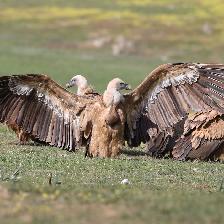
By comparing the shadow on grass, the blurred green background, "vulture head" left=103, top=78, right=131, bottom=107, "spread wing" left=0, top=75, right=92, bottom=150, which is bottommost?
the shadow on grass

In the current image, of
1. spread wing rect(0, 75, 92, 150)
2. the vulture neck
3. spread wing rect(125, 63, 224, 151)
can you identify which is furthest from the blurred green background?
spread wing rect(125, 63, 224, 151)

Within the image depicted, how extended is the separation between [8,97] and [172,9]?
73283 mm

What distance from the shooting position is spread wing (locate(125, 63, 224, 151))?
14039 mm

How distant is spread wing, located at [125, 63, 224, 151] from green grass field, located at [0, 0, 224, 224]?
633 mm

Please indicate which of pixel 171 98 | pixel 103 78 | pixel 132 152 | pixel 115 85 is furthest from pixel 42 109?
pixel 103 78

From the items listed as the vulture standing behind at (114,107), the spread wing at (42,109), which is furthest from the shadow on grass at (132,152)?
the spread wing at (42,109)

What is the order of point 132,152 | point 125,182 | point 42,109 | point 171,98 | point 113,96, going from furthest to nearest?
1. point 132,152
2. point 42,109
3. point 171,98
4. point 113,96
5. point 125,182

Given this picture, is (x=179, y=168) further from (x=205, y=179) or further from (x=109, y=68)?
(x=109, y=68)

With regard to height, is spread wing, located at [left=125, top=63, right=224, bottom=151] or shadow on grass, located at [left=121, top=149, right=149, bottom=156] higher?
spread wing, located at [left=125, top=63, right=224, bottom=151]

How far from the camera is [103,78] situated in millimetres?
37281

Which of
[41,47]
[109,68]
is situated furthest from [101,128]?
[41,47]

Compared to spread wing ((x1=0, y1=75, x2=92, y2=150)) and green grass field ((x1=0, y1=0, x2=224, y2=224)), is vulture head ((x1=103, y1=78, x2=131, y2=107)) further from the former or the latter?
green grass field ((x1=0, y1=0, x2=224, y2=224))

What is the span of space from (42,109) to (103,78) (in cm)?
2278

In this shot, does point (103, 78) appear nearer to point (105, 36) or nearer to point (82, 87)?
point (82, 87)
